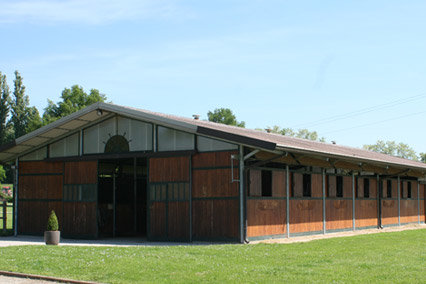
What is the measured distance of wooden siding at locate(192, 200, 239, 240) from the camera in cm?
1759

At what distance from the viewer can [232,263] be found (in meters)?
11.8

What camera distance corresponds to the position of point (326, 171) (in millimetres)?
22328

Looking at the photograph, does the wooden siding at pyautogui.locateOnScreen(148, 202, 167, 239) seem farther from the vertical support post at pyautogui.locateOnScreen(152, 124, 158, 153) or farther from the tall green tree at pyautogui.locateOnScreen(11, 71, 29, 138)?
the tall green tree at pyautogui.locateOnScreen(11, 71, 29, 138)

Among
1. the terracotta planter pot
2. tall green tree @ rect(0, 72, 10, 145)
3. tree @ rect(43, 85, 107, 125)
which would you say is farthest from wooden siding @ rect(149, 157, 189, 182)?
tall green tree @ rect(0, 72, 10, 145)

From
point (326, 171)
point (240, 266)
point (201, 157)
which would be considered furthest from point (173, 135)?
point (240, 266)

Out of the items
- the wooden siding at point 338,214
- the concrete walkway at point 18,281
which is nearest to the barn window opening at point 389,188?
the wooden siding at point 338,214

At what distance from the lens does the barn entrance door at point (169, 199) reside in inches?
734

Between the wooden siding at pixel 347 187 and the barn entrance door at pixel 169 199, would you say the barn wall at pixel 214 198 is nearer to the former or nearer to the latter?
the barn entrance door at pixel 169 199

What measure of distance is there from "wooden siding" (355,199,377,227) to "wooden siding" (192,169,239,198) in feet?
29.5

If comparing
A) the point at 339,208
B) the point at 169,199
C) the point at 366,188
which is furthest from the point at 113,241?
the point at 366,188

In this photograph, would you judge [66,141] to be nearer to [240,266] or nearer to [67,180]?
[67,180]

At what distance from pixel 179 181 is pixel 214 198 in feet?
4.78

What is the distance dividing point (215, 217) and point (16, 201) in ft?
31.9

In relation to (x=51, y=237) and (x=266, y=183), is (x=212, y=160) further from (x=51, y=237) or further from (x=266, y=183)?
(x=51, y=237)
